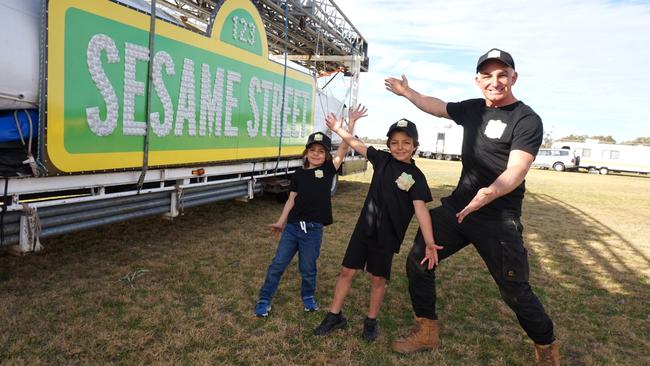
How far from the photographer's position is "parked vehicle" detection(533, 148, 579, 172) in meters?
32.3

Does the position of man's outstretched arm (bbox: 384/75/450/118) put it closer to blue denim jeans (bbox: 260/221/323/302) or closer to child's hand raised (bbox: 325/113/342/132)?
child's hand raised (bbox: 325/113/342/132)

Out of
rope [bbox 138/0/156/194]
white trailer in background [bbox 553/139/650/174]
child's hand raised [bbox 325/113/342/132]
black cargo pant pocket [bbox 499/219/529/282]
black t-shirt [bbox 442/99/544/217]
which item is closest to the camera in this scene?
black t-shirt [bbox 442/99/544/217]

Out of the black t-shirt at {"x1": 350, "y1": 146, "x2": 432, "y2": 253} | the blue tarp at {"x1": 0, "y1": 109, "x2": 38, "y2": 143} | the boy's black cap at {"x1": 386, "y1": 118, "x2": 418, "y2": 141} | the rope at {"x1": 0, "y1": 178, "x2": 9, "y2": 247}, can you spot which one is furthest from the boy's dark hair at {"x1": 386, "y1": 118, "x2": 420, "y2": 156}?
the rope at {"x1": 0, "y1": 178, "x2": 9, "y2": 247}

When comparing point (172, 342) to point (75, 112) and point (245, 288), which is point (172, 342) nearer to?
point (245, 288)

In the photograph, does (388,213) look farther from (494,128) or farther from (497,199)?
(494,128)

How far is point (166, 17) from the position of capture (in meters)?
4.58

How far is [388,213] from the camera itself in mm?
3104

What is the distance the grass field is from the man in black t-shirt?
1.74ft

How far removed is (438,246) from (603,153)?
36.9 metres

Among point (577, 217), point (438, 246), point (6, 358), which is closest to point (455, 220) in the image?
point (438, 246)

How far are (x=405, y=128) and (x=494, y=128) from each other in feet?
1.98

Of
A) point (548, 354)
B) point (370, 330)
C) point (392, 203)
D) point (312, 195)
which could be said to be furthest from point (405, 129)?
point (548, 354)

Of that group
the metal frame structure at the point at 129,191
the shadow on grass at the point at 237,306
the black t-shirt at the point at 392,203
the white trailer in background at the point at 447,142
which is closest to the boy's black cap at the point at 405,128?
the black t-shirt at the point at 392,203

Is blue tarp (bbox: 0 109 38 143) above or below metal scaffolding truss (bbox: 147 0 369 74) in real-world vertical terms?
below
